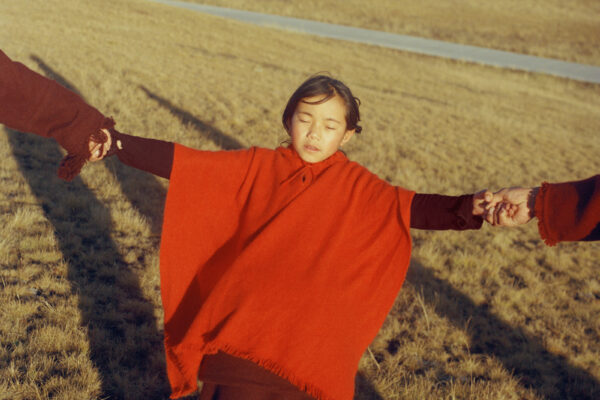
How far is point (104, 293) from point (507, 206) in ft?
10.6

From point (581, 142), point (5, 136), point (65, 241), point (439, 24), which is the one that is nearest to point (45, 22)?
point (5, 136)

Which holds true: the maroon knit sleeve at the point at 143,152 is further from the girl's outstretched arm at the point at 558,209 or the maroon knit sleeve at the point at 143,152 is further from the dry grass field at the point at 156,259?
the girl's outstretched arm at the point at 558,209

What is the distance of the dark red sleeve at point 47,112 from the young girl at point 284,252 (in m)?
0.09

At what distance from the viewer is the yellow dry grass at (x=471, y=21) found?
1710 inches

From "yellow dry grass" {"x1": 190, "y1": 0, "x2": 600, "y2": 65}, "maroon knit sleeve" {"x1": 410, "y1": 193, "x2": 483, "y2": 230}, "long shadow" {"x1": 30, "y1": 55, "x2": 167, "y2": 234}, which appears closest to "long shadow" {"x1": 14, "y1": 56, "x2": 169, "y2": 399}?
"long shadow" {"x1": 30, "y1": 55, "x2": 167, "y2": 234}

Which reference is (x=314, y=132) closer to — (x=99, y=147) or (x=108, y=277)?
(x=99, y=147)

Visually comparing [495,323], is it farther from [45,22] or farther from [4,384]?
[45,22]

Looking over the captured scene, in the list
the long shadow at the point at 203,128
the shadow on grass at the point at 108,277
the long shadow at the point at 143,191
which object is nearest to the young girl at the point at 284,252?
the shadow on grass at the point at 108,277

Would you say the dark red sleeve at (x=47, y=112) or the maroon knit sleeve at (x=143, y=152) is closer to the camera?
the dark red sleeve at (x=47, y=112)

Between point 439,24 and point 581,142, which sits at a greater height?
point 439,24

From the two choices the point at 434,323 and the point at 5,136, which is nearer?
the point at 434,323

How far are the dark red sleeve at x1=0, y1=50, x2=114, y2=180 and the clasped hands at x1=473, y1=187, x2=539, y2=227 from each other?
5.51 feet

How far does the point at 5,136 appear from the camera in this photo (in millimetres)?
6789

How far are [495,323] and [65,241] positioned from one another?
4.27 metres
